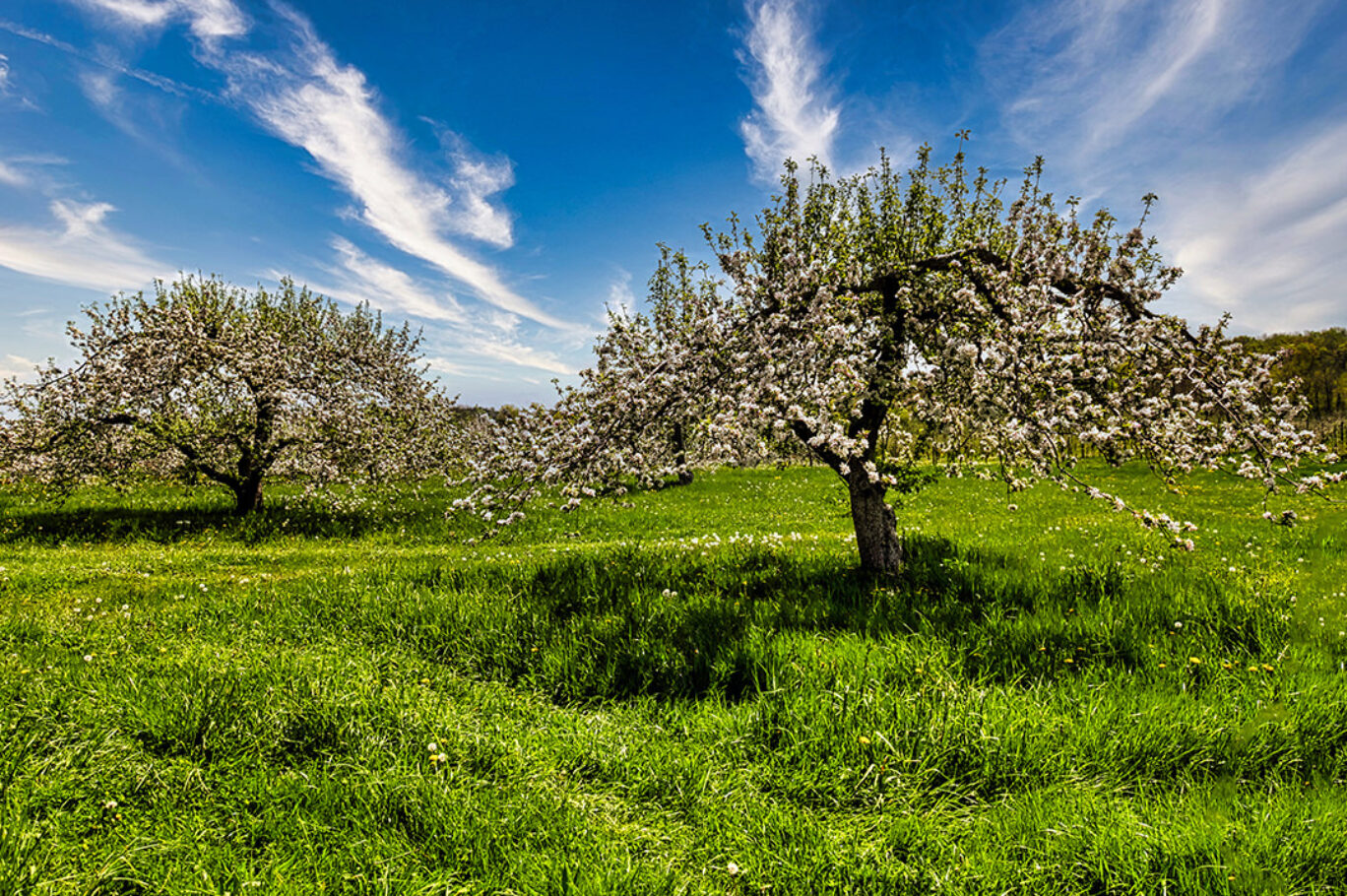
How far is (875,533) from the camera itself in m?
8.17

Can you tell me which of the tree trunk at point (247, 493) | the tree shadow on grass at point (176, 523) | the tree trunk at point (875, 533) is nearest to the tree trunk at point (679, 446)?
the tree trunk at point (875, 533)

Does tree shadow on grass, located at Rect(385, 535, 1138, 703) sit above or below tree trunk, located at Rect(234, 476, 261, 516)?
below

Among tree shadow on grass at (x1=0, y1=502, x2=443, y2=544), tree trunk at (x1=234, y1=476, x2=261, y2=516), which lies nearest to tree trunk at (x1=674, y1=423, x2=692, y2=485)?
tree shadow on grass at (x1=0, y1=502, x2=443, y2=544)

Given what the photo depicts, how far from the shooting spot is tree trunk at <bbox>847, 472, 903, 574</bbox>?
806cm

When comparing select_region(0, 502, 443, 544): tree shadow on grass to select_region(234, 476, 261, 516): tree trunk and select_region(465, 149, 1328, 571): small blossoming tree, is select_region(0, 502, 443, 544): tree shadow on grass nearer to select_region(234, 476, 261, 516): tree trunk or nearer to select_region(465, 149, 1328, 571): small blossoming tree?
select_region(234, 476, 261, 516): tree trunk

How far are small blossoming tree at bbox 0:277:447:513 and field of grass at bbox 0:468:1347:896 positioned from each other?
8.74 metres

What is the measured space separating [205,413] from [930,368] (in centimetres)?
1866

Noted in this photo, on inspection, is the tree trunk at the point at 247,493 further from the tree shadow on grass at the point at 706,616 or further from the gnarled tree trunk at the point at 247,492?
the tree shadow on grass at the point at 706,616

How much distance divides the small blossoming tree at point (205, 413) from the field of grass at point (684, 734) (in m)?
8.74

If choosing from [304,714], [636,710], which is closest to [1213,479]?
[636,710]

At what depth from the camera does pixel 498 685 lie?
18.1 ft

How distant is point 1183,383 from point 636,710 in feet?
23.1

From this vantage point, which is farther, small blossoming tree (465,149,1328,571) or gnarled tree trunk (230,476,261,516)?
gnarled tree trunk (230,476,261,516)

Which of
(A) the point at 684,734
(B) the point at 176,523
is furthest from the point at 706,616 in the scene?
(B) the point at 176,523
